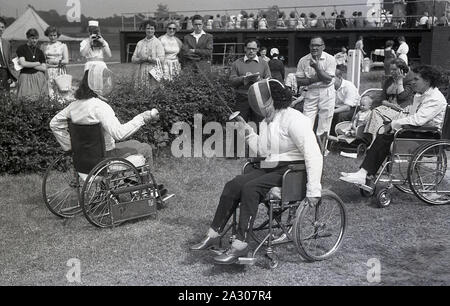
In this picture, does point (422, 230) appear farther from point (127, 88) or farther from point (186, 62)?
point (186, 62)

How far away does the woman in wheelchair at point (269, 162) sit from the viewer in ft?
14.5

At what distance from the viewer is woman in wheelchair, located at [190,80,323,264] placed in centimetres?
443

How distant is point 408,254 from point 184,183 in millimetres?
3223

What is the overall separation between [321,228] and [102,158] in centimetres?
216

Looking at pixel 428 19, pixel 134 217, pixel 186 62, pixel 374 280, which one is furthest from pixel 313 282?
pixel 428 19

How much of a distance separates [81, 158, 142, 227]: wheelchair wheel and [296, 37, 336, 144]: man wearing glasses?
3233mm

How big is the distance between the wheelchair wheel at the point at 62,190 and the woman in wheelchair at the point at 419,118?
115 inches

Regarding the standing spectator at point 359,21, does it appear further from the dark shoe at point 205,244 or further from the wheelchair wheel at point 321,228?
the dark shoe at point 205,244

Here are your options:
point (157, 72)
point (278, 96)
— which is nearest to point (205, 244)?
point (278, 96)

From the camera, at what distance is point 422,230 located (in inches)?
217

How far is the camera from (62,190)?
6.21 meters

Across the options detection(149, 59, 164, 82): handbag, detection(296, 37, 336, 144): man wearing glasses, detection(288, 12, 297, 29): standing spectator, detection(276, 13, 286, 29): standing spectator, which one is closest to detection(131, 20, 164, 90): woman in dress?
detection(149, 59, 164, 82): handbag

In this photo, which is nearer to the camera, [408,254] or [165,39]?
[408,254]

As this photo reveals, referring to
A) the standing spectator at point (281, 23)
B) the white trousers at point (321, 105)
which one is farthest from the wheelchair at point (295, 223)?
the standing spectator at point (281, 23)
